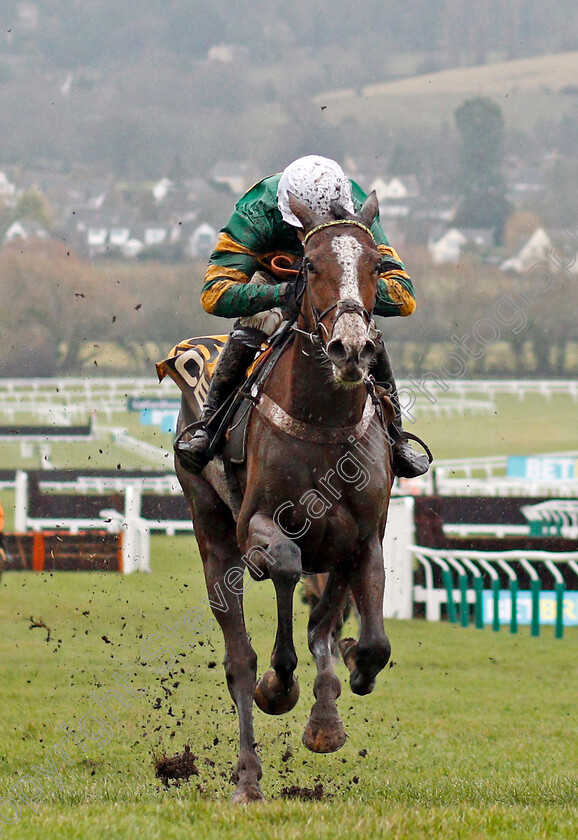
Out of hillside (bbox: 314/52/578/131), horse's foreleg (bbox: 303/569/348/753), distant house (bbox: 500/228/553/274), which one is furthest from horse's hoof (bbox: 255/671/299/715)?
hillside (bbox: 314/52/578/131)

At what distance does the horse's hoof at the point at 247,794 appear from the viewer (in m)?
4.99

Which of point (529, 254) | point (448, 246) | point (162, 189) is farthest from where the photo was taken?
point (162, 189)

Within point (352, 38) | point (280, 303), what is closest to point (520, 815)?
point (280, 303)

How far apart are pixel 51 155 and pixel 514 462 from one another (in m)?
47.8

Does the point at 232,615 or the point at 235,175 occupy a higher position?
the point at 235,175

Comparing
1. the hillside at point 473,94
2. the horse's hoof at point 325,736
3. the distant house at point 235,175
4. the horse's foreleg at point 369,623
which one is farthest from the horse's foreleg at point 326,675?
the hillside at point 473,94

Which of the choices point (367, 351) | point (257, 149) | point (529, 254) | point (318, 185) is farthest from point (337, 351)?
point (257, 149)

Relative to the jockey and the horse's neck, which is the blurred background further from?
the horse's neck

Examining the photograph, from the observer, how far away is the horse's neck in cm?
468

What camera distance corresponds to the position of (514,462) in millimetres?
21312

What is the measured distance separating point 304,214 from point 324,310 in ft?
1.43

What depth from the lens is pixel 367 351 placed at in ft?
13.4

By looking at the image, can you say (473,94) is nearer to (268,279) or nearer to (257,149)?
(257,149)

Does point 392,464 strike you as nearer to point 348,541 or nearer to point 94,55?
point 348,541
